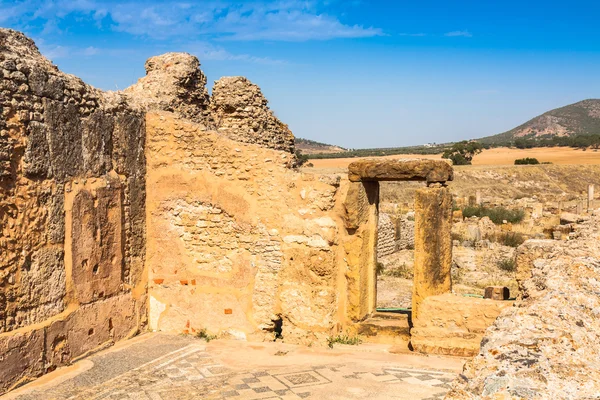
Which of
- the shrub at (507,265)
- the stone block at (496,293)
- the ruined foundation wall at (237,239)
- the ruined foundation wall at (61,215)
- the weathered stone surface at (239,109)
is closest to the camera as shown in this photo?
the ruined foundation wall at (61,215)

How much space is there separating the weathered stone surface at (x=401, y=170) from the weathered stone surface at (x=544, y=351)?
3.74m

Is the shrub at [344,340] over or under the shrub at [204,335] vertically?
under

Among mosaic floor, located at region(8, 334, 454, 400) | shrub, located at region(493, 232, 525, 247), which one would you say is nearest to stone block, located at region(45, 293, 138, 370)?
mosaic floor, located at region(8, 334, 454, 400)

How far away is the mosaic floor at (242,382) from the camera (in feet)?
15.8

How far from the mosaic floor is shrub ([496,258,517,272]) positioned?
10997 mm

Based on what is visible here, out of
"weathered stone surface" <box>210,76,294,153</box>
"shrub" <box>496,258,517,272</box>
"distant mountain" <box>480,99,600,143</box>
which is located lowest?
"shrub" <box>496,258,517,272</box>

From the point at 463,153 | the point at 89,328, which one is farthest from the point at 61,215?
the point at 463,153

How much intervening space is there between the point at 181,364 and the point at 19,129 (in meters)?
2.67

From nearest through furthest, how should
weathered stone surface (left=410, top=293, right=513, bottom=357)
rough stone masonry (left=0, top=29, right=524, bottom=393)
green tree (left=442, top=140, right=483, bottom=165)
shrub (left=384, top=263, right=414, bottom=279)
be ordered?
rough stone masonry (left=0, top=29, right=524, bottom=393) < weathered stone surface (left=410, top=293, right=513, bottom=357) < shrub (left=384, top=263, right=414, bottom=279) < green tree (left=442, top=140, right=483, bottom=165)

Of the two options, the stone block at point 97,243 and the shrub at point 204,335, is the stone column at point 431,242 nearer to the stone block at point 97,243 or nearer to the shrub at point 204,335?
the shrub at point 204,335

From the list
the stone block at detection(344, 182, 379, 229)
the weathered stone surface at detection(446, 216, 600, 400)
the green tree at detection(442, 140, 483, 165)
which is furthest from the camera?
the green tree at detection(442, 140, 483, 165)

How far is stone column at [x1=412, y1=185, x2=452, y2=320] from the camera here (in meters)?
6.74

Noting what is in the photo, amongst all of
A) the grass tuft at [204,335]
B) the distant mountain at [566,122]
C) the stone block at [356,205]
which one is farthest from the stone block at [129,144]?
the distant mountain at [566,122]

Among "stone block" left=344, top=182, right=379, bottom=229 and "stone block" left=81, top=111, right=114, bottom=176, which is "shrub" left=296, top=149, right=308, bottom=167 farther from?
"stone block" left=81, top=111, right=114, bottom=176
